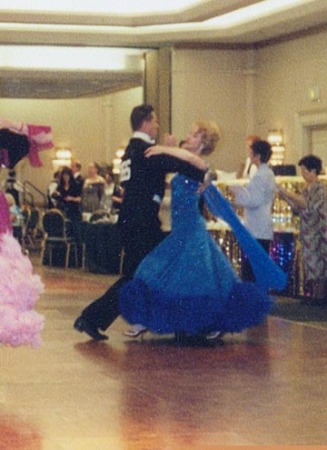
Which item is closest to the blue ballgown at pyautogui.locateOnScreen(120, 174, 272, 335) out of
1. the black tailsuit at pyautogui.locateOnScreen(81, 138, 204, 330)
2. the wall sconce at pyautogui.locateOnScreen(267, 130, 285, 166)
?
the black tailsuit at pyautogui.locateOnScreen(81, 138, 204, 330)

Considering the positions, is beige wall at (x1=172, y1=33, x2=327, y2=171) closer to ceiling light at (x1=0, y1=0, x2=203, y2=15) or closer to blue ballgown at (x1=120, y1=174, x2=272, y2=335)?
ceiling light at (x1=0, y1=0, x2=203, y2=15)

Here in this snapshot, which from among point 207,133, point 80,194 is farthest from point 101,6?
point 207,133

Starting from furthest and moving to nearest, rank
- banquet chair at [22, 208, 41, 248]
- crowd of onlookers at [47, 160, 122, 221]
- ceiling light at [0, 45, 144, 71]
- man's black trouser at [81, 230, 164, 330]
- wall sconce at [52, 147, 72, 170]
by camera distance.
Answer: wall sconce at [52, 147, 72, 170] → banquet chair at [22, 208, 41, 248] → crowd of onlookers at [47, 160, 122, 221] → ceiling light at [0, 45, 144, 71] → man's black trouser at [81, 230, 164, 330]

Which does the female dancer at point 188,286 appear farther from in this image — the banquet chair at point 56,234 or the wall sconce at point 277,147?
the banquet chair at point 56,234

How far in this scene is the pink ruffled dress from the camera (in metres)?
6.81

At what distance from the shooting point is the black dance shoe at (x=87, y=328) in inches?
378

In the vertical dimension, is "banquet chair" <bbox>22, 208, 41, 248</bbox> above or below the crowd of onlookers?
below

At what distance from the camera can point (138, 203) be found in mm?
9438

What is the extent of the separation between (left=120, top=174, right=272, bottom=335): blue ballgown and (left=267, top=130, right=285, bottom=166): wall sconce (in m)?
8.94

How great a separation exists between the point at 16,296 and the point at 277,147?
38.9 feet

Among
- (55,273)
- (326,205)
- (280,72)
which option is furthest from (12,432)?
(280,72)

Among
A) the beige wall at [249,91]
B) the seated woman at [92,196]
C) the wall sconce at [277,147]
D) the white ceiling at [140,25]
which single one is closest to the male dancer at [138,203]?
the white ceiling at [140,25]

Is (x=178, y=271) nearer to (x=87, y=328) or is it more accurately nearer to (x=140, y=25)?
(x=87, y=328)

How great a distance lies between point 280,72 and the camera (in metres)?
18.8
